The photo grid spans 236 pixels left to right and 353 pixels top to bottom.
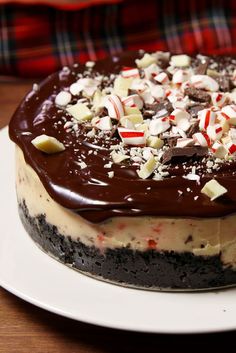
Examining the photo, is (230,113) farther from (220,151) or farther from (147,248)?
(147,248)

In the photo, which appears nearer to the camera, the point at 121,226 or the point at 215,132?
the point at 121,226

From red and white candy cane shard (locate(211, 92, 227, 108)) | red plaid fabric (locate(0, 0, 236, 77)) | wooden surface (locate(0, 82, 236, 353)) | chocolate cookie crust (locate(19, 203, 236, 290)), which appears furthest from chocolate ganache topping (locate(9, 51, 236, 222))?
red plaid fabric (locate(0, 0, 236, 77))

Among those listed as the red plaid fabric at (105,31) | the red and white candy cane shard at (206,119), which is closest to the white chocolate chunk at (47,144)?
the red and white candy cane shard at (206,119)

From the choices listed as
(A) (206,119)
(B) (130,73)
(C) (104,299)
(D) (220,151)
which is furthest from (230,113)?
(C) (104,299)

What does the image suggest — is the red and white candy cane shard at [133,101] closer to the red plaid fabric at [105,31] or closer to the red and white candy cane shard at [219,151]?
the red and white candy cane shard at [219,151]

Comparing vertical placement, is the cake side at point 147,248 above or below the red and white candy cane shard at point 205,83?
below

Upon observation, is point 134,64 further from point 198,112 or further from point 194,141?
point 194,141
